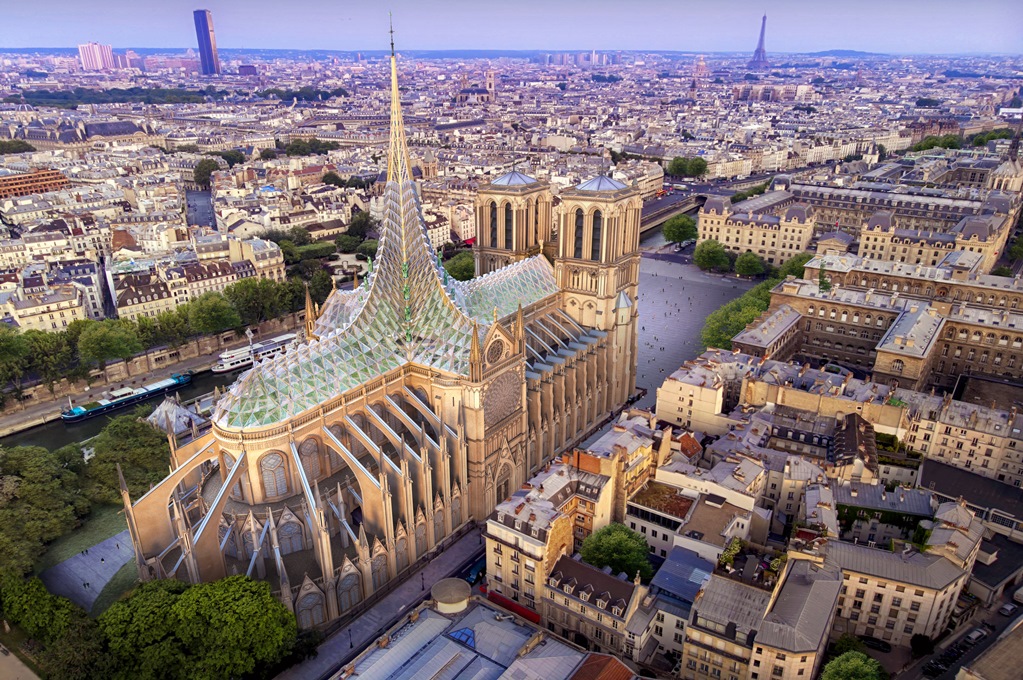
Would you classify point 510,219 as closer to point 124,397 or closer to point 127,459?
point 127,459

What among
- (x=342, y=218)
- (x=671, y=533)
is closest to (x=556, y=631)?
(x=671, y=533)

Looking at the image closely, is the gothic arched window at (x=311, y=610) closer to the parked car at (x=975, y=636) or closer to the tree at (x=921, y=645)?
the tree at (x=921, y=645)

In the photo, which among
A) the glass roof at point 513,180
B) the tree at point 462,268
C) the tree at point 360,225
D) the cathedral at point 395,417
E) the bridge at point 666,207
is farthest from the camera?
the bridge at point 666,207

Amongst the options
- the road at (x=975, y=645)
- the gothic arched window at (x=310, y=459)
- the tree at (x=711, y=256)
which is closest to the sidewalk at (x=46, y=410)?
the gothic arched window at (x=310, y=459)

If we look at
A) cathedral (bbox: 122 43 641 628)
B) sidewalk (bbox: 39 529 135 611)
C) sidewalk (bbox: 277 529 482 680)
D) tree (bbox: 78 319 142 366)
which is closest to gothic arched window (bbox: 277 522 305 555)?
cathedral (bbox: 122 43 641 628)

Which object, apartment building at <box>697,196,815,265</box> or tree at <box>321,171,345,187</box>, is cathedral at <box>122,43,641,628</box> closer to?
apartment building at <box>697,196,815,265</box>

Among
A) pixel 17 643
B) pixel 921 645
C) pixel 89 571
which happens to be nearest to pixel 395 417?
pixel 89 571
